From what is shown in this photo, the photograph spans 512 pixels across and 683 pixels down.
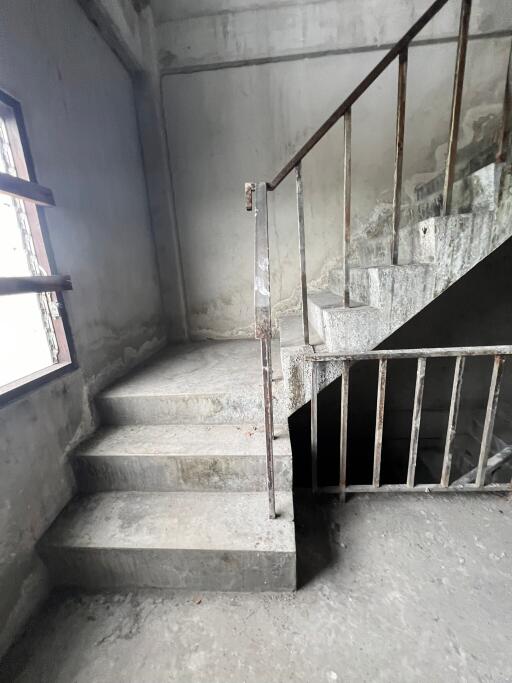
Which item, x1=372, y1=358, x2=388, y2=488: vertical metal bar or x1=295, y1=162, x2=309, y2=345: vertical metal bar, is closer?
x1=295, y1=162, x2=309, y2=345: vertical metal bar

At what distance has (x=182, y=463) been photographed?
165 cm

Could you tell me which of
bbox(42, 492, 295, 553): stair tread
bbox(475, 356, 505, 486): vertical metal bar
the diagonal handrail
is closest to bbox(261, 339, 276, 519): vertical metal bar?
bbox(42, 492, 295, 553): stair tread

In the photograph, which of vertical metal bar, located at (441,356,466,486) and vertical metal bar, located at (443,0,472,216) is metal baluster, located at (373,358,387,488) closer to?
vertical metal bar, located at (441,356,466,486)

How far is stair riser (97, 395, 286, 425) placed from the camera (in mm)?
1911

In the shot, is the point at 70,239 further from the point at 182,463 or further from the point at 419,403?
the point at 419,403

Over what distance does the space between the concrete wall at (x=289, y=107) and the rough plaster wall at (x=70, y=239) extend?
631mm

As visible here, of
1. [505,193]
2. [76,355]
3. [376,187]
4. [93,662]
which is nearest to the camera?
[93,662]

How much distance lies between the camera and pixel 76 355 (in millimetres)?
1823

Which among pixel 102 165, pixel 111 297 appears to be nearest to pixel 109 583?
pixel 111 297

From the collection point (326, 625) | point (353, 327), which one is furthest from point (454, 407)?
point (326, 625)

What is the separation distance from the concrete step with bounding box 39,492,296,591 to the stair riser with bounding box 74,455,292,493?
132 millimetres

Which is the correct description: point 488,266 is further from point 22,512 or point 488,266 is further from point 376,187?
point 22,512

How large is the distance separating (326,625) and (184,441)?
107 centimetres

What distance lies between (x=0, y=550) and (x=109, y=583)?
509 millimetres
